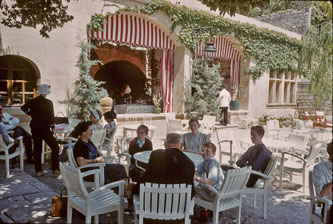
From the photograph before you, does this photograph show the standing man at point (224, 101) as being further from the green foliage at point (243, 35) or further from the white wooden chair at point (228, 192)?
the white wooden chair at point (228, 192)

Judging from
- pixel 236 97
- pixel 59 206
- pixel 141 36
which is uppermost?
pixel 141 36

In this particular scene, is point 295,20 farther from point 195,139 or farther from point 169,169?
point 169,169

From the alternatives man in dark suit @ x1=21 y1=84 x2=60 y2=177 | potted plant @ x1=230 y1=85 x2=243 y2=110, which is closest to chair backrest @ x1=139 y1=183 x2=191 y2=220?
man in dark suit @ x1=21 y1=84 x2=60 y2=177

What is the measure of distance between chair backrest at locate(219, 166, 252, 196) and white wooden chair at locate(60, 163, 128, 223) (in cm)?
109

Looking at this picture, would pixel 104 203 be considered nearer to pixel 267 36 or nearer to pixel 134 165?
pixel 134 165

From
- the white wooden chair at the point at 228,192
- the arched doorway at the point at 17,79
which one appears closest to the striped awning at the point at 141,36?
the arched doorway at the point at 17,79

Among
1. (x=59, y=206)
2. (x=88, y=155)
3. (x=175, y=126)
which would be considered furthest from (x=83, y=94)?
(x=59, y=206)

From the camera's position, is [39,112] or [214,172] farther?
[39,112]

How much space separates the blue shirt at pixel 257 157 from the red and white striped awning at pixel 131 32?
5.77 metres

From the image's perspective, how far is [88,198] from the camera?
303 cm

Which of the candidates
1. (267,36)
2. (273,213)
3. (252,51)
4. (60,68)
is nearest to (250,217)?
(273,213)

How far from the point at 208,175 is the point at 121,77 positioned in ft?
42.4

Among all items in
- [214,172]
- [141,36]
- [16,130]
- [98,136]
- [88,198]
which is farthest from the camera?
[141,36]

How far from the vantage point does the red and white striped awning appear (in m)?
9.07
